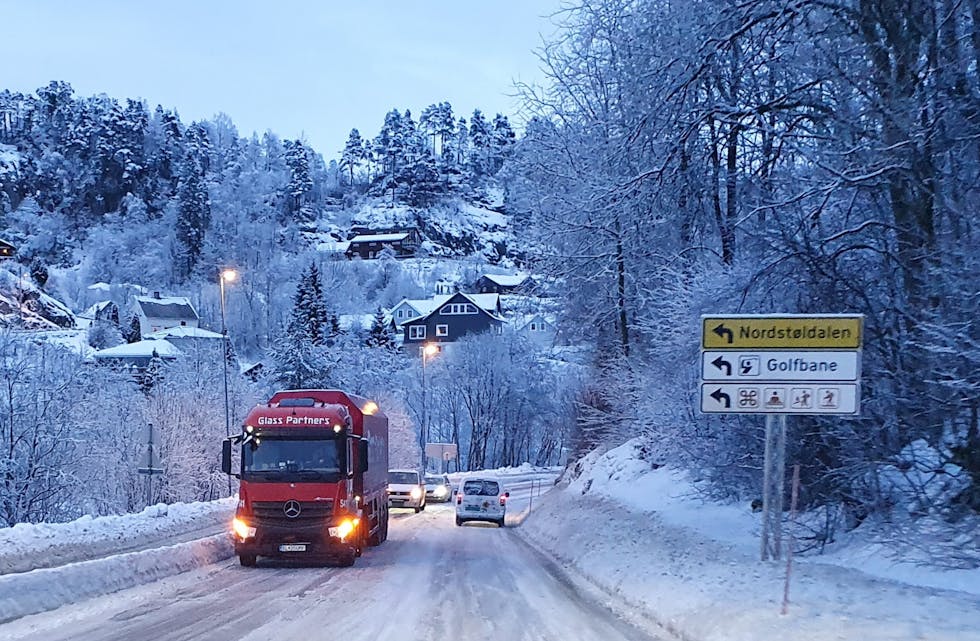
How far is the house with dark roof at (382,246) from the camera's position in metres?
176

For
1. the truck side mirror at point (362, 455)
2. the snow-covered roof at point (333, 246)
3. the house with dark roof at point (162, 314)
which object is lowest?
the house with dark roof at point (162, 314)

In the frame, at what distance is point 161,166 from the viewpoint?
18150 centimetres

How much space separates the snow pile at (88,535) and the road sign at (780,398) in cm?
1270

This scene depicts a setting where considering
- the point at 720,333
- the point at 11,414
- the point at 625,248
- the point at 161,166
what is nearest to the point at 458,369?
the point at 11,414

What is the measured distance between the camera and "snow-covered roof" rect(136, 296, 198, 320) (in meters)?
116

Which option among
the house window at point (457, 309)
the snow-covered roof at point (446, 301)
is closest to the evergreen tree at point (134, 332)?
the snow-covered roof at point (446, 301)

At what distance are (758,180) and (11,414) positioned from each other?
106ft

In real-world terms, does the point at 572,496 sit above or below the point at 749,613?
below

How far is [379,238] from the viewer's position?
17950 cm

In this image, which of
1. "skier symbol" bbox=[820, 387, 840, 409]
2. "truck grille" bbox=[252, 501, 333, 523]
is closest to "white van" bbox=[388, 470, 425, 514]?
"truck grille" bbox=[252, 501, 333, 523]

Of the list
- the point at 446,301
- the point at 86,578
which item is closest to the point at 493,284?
the point at 446,301

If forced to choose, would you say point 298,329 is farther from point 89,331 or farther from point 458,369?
point 89,331

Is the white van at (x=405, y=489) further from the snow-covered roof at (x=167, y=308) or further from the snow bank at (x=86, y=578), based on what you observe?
the snow-covered roof at (x=167, y=308)

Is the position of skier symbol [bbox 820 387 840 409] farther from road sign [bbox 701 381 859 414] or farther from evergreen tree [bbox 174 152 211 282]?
evergreen tree [bbox 174 152 211 282]
